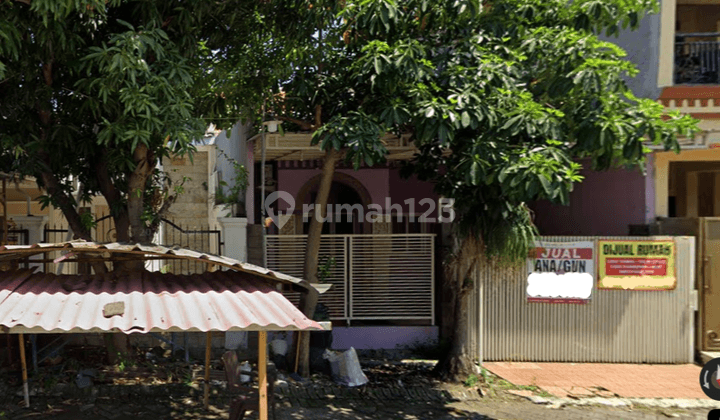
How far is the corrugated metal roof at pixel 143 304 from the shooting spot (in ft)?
18.0

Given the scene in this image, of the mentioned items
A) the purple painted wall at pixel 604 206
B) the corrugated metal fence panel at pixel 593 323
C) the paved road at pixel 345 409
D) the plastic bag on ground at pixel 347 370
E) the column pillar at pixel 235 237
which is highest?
the purple painted wall at pixel 604 206

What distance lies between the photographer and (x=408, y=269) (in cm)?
1155

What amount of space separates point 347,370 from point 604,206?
18.9ft

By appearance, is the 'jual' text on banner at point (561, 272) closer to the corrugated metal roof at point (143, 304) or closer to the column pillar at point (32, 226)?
the corrugated metal roof at point (143, 304)

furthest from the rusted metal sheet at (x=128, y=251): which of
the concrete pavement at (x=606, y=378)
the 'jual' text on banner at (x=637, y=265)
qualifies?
the 'jual' text on banner at (x=637, y=265)

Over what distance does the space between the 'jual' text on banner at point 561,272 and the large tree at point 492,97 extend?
1878mm

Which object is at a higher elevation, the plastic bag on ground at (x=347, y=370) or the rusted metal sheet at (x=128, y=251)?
the rusted metal sheet at (x=128, y=251)

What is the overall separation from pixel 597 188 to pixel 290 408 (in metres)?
6.95

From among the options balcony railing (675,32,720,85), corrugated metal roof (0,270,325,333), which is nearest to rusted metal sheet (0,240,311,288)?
corrugated metal roof (0,270,325,333)

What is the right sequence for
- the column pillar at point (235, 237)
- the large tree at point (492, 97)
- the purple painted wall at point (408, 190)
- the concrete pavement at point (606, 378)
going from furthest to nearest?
the purple painted wall at point (408, 190)
the column pillar at point (235, 237)
the concrete pavement at point (606, 378)
the large tree at point (492, 97)

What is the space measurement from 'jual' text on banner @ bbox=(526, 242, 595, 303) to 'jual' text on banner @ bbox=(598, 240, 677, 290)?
0.21m

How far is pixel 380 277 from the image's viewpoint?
1148cm

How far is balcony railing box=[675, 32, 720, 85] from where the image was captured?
430 inches

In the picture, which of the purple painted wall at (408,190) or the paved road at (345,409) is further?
the purple painted wall at (408,190)
